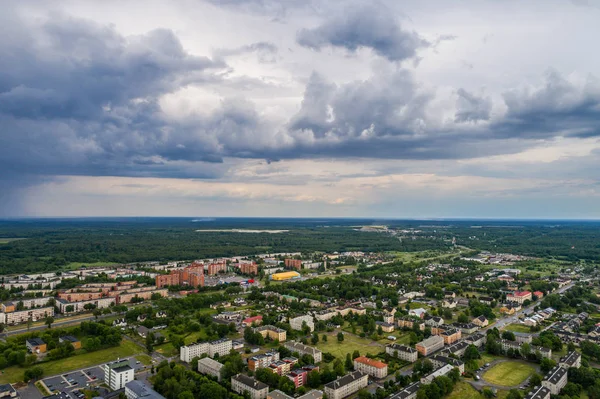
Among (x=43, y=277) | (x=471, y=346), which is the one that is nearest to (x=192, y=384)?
(x=471, y=346)

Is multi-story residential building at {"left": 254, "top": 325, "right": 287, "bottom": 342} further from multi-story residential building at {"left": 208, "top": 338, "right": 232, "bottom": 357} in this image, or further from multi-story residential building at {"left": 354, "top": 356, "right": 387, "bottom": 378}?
multi-story residential building at {"left": 354, "top": 356, "right": 387, "bottom": 378}

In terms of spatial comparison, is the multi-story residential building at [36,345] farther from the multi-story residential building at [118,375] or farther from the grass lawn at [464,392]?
the grass lawn at [464,392]

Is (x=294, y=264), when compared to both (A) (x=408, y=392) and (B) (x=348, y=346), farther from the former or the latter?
(A) (x=408, y=392)

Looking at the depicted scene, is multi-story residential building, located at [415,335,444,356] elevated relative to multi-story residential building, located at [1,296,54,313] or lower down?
lower down

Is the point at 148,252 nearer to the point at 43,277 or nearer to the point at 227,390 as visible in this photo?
the point at 43,277

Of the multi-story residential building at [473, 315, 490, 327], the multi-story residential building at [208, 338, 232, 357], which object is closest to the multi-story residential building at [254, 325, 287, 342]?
the multi-story residential building at [208, 338, 232, 357]

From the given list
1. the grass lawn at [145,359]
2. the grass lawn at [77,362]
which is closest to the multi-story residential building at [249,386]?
the grass lawn at [145,359]
